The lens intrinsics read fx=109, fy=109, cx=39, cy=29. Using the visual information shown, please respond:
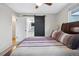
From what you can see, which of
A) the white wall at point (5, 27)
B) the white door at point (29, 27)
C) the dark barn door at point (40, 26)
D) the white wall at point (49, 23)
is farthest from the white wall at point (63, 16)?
the white wall at point (5, 27)

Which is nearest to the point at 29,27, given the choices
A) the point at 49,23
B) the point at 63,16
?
the point at 49,23

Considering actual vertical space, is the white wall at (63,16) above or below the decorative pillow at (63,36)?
above

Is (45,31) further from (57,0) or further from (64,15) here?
(57,0)

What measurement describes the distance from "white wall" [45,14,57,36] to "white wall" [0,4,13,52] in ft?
1.35

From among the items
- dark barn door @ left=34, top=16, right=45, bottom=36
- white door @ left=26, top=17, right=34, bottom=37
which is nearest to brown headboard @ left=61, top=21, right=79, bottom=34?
dark barn door @ left=34, top=16, right=45, bottom=36

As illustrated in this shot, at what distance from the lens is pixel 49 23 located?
4.07 feet

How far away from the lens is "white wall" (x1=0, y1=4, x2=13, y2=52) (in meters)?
1.01

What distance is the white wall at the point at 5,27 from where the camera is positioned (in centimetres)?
101

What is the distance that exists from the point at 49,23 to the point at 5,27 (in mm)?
482

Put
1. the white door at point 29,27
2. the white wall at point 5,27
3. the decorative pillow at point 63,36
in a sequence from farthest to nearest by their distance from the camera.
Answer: the decorative pillow at point 63,36, the white door at point 29,27, the white wall at point 5,27

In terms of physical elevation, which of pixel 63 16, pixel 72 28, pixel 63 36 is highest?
pixel 63 16

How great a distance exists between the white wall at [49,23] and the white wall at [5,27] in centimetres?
41

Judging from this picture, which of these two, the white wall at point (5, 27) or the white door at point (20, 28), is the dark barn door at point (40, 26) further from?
the white wall at point (5, 27)

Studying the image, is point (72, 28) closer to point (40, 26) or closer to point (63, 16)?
point (63, 16)
